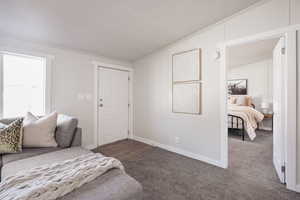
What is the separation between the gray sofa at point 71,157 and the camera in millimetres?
935

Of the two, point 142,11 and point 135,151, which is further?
point 135,151

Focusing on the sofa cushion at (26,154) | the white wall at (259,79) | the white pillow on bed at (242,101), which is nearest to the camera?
the sofa cushion at (26,154)

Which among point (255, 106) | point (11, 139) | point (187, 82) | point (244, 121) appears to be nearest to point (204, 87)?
point (187, 82)

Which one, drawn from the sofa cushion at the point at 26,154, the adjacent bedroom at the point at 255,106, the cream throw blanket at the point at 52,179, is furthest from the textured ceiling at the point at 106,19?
the cream throw blanket at the point at 52,179

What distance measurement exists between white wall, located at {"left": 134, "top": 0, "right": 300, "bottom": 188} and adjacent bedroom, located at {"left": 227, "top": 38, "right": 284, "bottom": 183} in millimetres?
390

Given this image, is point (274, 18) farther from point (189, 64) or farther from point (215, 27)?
point (189, 64)

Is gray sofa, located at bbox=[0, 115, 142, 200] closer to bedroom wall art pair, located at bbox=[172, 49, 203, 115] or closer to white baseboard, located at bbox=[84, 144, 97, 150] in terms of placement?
white baseboard, located at bbox=[84, 144, 97, 150]

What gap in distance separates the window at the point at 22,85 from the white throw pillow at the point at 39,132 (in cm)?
66

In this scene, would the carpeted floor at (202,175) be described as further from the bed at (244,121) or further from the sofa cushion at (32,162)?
the sofa cushion at (32,162)

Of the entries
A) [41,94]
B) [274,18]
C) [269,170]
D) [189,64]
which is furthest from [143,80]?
[269,170]

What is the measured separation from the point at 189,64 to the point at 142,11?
4.10 ft

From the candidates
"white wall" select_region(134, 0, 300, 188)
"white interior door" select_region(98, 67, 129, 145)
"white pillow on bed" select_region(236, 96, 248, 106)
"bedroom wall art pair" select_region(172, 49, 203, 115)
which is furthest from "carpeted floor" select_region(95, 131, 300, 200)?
"white pillow on bed" select_region(236, 96, 248, 106)

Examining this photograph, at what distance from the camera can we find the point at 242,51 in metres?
4.05

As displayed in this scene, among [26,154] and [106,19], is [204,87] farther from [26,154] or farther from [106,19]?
[26,154]
